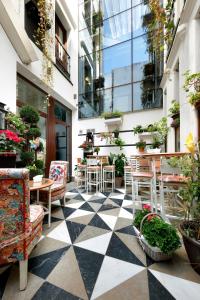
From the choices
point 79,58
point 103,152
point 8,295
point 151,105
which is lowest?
point 8,295

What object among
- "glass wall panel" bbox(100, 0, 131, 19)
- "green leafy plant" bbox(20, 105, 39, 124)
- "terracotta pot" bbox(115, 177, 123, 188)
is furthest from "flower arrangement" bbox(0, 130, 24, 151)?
"glass wall panel" bbox(100, 0, 131, 19)

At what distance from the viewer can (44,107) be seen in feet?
13.5

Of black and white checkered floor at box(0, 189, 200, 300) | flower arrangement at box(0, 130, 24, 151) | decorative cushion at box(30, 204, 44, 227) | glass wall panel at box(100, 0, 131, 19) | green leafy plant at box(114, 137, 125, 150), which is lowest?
black and white checkered floor at box(0, 189, 200, 300)

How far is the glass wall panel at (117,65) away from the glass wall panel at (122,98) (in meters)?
0.25

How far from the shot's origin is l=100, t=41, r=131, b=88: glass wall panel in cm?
564

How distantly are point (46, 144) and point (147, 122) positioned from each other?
3426mm

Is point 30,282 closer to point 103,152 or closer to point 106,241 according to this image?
point 106,241

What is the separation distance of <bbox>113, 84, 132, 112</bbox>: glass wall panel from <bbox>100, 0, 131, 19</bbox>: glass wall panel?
10.1ft

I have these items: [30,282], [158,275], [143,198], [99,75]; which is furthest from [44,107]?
[158,275]

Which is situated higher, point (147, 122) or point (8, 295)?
point (147, 122)

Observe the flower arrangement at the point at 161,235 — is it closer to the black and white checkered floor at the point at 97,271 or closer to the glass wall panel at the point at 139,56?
the black and white checkered floor at the point at 97,271

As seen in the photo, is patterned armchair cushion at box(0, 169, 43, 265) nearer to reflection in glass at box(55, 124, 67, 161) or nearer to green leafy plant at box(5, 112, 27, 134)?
green leafy plant at box(5, 112, 27, 134)

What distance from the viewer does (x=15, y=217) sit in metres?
1.13

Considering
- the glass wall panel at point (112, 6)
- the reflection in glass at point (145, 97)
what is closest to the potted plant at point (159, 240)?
the reflection in glass at point (145, 97)
